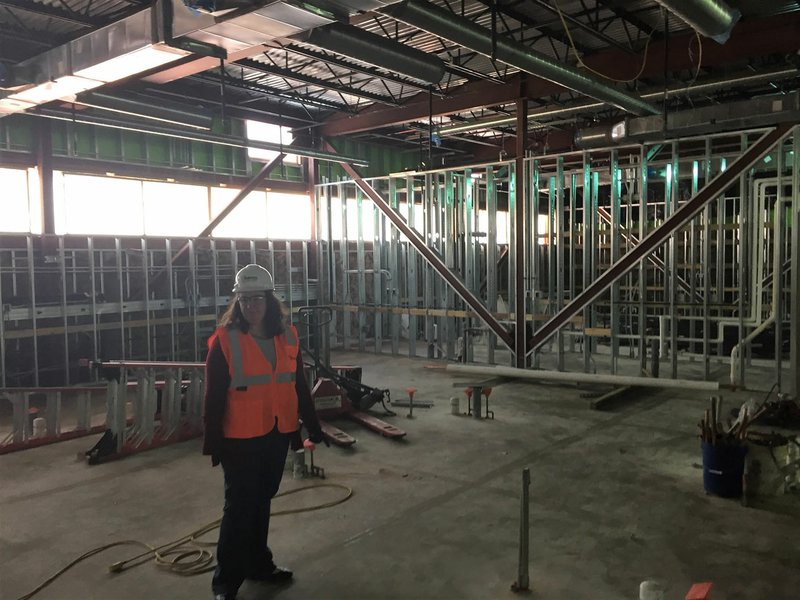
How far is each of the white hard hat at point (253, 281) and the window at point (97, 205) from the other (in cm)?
777

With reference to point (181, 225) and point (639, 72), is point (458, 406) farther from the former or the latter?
point (181, 225)

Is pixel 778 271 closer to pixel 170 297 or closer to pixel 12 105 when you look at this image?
pixel 12 105

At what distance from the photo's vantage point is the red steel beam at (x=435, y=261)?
31.5 feet

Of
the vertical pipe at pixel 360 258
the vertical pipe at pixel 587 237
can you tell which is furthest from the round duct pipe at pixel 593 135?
the vertical pipe at pixel 360 258

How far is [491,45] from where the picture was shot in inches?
232

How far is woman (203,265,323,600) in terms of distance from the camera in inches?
128

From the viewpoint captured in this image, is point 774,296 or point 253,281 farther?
point 774,296

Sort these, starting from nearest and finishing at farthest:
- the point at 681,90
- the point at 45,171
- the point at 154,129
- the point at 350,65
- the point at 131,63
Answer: the point at 131,63, the point at 154,129, the point at 681,90, the point at 350,65, the point at 45,171

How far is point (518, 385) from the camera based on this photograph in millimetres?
9164

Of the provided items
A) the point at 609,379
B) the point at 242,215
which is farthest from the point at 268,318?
the point at 242,215

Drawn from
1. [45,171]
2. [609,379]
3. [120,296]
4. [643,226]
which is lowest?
[609,379]

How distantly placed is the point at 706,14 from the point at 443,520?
14.1 ft

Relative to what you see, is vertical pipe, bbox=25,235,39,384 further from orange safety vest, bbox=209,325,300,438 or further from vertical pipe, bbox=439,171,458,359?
orange safety vest, bbox=209,325,300,438

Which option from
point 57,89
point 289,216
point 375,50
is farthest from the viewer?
point 289,216
